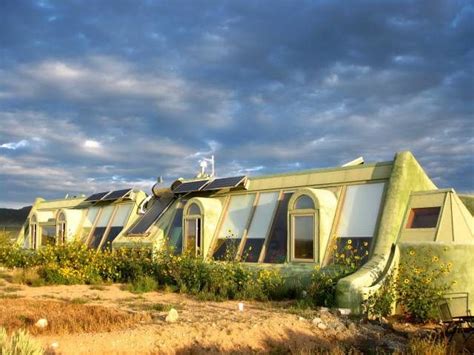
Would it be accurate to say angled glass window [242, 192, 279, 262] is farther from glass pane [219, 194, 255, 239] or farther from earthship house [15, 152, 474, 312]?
glass pane [219, 194, 255, 239]

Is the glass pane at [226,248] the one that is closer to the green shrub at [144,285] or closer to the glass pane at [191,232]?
the glass pane at [191,232]

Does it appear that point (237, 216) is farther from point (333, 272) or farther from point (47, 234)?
point (47, 234)

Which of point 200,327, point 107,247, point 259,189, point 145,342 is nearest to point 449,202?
point 259,189

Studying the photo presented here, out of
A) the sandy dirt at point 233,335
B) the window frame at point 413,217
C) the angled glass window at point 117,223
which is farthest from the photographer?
the angled glass window at point 117,223

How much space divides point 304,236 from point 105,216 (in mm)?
12353

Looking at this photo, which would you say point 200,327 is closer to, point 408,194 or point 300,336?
point 300,336

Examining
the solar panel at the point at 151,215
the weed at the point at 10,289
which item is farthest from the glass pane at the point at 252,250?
the weed at the point at 10,289

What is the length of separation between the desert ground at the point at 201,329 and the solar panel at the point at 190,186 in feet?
25.4

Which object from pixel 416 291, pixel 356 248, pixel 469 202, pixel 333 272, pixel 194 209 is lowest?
pixel 416 291

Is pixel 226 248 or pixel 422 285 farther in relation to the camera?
pixel 226 248

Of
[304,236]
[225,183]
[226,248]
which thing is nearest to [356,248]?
[304,236]

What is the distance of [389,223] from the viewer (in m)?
14.7

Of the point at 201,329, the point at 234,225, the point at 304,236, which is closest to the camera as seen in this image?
the point at 201,329

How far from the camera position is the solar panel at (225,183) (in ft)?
63.3
